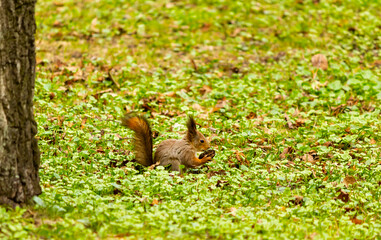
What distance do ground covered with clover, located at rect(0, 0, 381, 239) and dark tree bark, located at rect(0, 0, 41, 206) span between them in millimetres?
215

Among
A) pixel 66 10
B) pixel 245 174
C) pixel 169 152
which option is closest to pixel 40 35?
pixel 66 10

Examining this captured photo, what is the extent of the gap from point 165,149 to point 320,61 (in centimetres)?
368

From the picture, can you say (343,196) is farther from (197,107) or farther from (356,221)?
(197,107)

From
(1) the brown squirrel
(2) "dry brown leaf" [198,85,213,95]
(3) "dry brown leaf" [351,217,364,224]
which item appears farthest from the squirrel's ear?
(2) "dry brown leaf" [198,85,213,95]

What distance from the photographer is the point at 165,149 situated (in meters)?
4.35

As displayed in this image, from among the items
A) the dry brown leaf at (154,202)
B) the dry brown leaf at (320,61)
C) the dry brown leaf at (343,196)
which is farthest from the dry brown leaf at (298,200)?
the dry brown leaf at (320,61)

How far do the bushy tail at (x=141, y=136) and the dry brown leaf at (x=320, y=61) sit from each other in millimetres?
3702

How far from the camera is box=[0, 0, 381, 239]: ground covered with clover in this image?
3.32 meters

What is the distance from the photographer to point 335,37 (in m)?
8.29

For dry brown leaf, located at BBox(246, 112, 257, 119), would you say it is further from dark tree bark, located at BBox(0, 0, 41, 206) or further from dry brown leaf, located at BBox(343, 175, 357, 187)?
dark tree bark, located at BBox(0, 0, 41, 206)

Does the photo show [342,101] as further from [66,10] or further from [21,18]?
[66,10]

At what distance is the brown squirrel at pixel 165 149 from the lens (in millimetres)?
4207

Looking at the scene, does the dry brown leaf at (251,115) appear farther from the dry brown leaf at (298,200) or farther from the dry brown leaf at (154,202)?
the dry brown leaf at (154,202)

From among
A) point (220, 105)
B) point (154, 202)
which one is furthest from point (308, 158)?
point (154, 202)
